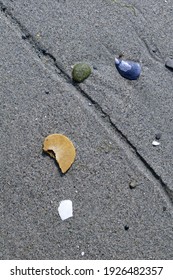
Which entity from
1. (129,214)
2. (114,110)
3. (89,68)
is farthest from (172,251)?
(89,68)

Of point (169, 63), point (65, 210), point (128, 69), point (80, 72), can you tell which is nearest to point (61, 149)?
point (65, 210)

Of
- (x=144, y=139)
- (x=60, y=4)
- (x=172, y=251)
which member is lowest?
(x=172, y=251)

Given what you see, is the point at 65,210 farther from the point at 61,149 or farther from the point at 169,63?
the point at 169,63

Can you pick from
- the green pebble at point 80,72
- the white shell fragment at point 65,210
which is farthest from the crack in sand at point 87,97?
the white shell fragment at point 65,210

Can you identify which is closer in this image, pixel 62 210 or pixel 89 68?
pixel 62 210

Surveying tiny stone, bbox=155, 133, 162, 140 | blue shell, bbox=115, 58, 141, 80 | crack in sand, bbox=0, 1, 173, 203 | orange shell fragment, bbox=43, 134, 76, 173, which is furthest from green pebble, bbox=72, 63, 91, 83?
tiny stone, bbox=155, 133, 162, 140

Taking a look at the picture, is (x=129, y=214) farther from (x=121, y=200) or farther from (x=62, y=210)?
(x=62, y=210)
